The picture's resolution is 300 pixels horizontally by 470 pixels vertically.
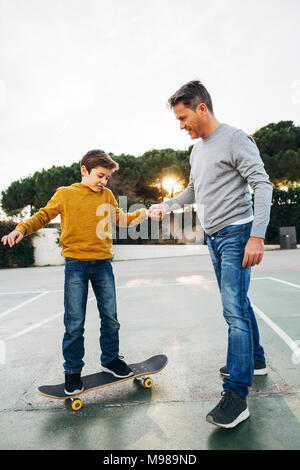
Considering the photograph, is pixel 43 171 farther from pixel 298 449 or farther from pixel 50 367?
pixel 298 449

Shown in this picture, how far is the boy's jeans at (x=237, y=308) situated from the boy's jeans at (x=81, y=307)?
0.85m

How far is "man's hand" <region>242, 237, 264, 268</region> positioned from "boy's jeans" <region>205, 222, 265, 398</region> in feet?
0.28

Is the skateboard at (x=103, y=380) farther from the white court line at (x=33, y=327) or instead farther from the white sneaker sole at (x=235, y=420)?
the white court line at (x=33, y=327)

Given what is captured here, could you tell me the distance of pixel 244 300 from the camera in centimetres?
202

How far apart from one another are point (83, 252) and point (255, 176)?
1.26 m

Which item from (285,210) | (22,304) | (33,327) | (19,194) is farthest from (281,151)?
(33,327)

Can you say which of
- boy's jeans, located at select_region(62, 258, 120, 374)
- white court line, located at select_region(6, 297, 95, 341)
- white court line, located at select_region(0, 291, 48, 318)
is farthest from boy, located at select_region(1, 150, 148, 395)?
white court line, located at select_region(0, 291, 48, 318)

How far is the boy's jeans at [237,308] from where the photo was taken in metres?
1.96

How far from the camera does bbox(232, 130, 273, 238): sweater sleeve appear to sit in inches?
75.0

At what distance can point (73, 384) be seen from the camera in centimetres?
221

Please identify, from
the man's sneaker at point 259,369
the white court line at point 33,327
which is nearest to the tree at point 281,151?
the white court line at point 33,327

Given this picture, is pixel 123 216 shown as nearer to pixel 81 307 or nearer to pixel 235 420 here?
pixel 81 307

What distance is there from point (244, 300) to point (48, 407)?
1.51 meters

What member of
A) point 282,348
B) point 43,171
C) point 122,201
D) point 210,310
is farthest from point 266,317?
point 43,171
